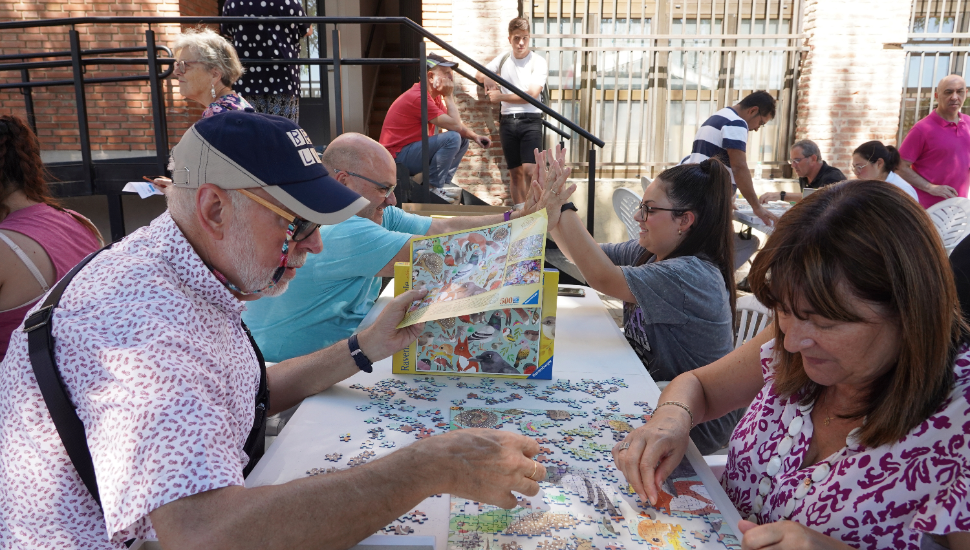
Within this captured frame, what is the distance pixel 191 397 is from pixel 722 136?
17.6 feet

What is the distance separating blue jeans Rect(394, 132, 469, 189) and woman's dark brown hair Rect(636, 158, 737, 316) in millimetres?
3432

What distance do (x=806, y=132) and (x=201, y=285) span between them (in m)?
8.71

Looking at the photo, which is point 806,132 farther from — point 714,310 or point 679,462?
point 679,462

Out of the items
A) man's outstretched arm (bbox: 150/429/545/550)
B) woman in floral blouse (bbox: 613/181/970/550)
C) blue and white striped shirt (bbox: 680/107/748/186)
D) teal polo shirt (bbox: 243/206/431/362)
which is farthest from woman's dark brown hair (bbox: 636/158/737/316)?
blue and white striped shirt (bbox: 680/107/748/186)

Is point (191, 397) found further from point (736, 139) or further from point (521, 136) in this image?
point (521, 136)

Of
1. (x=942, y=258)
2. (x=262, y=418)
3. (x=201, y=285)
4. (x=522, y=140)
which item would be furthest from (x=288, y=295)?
(x=522, y=140)

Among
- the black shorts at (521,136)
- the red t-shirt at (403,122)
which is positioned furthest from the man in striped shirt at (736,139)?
the red t-shirt at (403,122)

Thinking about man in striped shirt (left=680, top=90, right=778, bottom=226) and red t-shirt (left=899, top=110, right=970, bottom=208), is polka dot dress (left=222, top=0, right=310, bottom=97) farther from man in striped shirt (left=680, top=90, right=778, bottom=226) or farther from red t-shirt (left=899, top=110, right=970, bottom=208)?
red t-shirt (left=899, top=110, right=970, bottom=208)

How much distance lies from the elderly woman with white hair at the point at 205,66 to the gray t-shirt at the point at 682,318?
2.58 metres

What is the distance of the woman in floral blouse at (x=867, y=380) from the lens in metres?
1.16

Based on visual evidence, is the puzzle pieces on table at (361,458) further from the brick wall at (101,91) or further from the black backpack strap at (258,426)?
the brick wall at (101,91)

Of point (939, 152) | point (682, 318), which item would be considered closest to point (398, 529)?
point (682, 318)

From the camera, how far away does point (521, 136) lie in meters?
7.07

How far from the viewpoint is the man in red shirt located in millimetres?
5719
